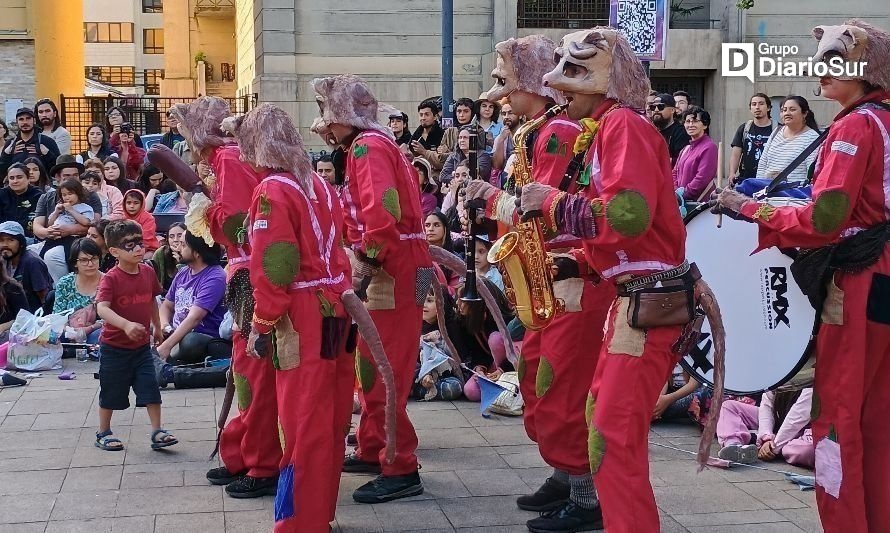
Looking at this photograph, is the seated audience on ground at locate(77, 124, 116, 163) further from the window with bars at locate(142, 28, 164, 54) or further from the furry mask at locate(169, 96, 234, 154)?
the window with bars at locate(142, 28, 164, 54)

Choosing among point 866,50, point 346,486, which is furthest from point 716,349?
point 346,486

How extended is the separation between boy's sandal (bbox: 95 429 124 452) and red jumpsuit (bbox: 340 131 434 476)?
1.74 m

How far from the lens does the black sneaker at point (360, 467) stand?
6.30m

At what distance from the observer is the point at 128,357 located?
6797mm

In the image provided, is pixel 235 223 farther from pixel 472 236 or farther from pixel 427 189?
pixel 427 189

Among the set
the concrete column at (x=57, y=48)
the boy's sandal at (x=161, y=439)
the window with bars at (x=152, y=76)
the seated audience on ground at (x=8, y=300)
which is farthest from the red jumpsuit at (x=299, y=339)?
the window with bars at (x=152, y=76)

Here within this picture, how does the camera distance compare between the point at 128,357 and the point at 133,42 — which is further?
the point at 133,42

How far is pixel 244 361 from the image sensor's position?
586 cm

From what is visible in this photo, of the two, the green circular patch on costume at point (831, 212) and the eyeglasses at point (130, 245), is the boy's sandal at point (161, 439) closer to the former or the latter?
the eyeglasses at point (130, 245)

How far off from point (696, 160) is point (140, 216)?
18.3 ft

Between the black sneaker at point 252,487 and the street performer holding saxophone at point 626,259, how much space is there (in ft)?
7.24

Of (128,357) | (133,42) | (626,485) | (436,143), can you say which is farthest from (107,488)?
(133,42)

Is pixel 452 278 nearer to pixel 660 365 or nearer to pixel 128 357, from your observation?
pixel 128 357

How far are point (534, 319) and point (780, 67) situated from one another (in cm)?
1619
